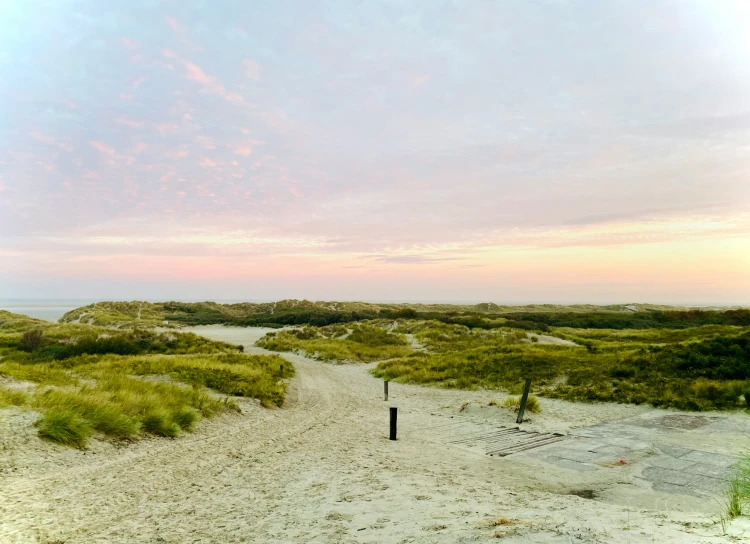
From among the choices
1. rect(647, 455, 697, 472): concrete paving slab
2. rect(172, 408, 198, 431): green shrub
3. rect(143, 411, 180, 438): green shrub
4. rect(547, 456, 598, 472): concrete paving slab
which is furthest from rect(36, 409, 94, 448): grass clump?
rect(647, 455, 697, 472): concrete paving slab

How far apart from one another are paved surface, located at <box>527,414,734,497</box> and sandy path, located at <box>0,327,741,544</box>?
3.35ft

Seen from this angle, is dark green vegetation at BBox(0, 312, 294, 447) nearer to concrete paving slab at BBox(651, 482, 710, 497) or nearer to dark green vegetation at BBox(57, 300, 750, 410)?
dark green vegetation at BBox(57, 300, 750, 410)

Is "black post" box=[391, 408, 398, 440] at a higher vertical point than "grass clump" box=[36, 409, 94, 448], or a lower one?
lower

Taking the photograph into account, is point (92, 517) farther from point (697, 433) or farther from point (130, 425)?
point (697, 433)

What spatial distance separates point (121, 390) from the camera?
1374cm

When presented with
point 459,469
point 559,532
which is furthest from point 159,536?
point 459,469

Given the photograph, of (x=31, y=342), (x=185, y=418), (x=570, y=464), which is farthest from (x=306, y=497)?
(x=31, y=342)

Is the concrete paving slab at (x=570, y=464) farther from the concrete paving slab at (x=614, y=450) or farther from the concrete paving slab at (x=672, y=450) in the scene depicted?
the concrete paving slab at (x=672, y=450)

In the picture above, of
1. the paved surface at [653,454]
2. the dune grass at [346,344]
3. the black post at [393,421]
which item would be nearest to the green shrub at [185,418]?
the black post at [393,421]

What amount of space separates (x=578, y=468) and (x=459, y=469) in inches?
108

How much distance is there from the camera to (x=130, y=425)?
11.2 m

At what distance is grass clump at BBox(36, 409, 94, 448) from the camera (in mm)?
9609

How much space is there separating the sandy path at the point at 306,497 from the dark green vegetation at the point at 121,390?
0.74 metres

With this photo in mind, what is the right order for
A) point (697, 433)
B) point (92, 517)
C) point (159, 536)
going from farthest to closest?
point (697, 433), point (92, 517), point (159, 536)
